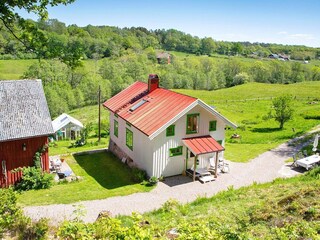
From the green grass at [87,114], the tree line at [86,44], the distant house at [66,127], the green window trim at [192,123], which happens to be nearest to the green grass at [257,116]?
the green window trim at [192,123]

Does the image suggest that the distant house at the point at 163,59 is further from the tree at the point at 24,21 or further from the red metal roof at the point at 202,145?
the tree at the point at 24,21

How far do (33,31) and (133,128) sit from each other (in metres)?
14.4

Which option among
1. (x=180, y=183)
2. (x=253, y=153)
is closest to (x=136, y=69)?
(x=253, y=153)

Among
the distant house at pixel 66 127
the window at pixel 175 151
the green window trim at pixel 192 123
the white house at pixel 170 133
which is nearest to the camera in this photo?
the white house at pixel 170 133

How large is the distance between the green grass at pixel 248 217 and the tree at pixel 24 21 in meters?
6.06

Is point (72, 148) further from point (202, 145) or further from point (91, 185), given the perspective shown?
point (202, 145)

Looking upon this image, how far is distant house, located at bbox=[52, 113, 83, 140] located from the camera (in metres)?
37.7

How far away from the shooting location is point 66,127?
125 feet

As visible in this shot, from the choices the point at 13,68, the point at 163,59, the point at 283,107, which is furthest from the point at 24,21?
the point at 163,59

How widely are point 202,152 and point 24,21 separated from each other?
14.5 m

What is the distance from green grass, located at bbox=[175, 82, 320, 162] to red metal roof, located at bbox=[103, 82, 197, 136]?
7.35 metres

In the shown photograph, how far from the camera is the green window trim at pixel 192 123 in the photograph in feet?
71.1

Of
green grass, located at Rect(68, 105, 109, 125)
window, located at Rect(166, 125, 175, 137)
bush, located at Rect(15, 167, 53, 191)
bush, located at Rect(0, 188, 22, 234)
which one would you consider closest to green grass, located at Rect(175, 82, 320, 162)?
window, located at Rect(166, 125, 175, 137)

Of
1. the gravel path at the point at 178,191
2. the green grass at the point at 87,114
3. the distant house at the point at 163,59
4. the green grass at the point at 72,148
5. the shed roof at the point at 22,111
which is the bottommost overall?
the green grass at the point at 87,114
